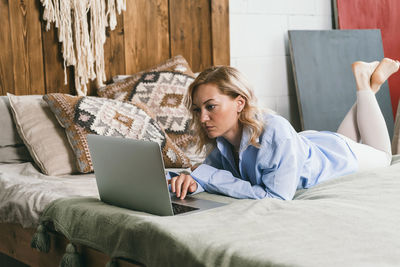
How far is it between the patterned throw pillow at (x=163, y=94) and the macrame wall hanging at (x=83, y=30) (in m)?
0.13

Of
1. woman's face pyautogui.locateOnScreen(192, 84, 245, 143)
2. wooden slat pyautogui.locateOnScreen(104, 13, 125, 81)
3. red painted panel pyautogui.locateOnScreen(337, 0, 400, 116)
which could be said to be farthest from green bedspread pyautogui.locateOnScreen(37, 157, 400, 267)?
red painted panel pyautogui.locateOnScreen(337, 0, 400, 116)

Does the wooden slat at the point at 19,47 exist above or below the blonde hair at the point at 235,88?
above

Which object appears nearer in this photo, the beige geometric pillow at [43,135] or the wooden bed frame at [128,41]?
the beige geometric pillow at [43,135]

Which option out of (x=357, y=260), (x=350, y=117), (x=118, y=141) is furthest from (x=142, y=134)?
(x=357, y=260)

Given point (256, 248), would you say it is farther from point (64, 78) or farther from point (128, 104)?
point (64, 78)

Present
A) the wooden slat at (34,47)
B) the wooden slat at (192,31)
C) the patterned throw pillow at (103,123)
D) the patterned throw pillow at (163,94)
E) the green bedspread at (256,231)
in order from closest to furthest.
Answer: the green bedspread at (256,231) < the patterned throw pillow at (103,123) < the patterned throw pillow at (163,94) < the wooden slat at (34,47) < the wooden slat at (192,31)

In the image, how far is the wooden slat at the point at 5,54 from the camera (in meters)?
2.34

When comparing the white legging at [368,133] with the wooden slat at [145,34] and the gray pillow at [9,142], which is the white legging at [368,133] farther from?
the gray pillow at [9,142]

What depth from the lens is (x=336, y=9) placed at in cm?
340

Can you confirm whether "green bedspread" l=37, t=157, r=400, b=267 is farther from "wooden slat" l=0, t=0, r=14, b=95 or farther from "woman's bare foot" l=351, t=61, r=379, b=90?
"wooden slat" l=0, t=0, r=14, b=95

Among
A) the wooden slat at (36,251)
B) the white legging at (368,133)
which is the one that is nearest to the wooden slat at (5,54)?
the wooden slat at (36,251)

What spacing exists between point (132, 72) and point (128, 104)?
59cm

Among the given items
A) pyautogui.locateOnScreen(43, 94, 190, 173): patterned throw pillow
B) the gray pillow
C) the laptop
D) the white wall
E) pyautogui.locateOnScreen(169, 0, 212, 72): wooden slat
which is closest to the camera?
the laptop

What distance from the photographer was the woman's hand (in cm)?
148
